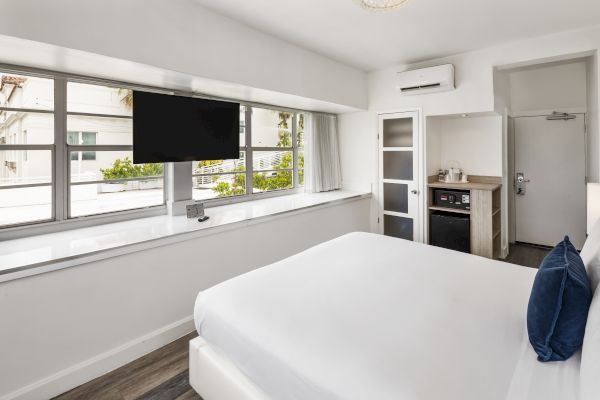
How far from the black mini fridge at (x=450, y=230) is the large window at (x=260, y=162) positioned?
6.22 ft

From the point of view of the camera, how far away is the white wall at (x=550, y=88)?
4.07 metres

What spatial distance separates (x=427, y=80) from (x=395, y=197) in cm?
155

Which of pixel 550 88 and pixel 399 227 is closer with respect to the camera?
pixel 550 88

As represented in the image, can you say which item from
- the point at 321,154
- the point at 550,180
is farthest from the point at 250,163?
the point at 550,180

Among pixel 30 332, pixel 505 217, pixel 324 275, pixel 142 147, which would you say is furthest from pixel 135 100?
pixel 505 217

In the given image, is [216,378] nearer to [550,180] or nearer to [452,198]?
[452,198]

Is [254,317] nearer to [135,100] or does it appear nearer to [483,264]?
[483,264]

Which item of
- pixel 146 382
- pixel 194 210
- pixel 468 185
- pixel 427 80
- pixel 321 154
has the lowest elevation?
pixel 146 382

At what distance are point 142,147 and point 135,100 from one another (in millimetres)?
356

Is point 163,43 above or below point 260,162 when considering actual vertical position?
above

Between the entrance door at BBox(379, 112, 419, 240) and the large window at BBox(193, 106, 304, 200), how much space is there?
46.2 inches

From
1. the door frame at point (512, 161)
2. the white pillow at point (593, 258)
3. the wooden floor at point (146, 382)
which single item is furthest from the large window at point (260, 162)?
the white pillow at point (593, 258)

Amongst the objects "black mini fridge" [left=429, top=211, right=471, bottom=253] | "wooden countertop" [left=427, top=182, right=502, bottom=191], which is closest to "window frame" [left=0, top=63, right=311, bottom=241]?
"wooden countertop" [left=427, top=182, right=502, bottom=191]

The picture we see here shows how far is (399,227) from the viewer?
14.7ft
